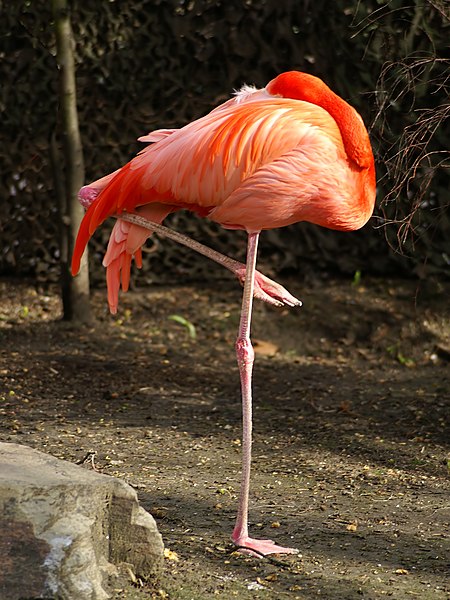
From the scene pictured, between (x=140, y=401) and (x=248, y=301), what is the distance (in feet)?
6.43

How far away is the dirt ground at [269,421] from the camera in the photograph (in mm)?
3250

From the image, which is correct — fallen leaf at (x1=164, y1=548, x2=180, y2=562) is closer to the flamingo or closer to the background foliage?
the flamingo

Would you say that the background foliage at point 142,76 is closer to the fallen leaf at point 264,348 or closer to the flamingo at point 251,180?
the fallen leaf at point 264,348

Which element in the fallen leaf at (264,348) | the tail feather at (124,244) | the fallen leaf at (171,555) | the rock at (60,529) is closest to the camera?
the rock at (60,529)

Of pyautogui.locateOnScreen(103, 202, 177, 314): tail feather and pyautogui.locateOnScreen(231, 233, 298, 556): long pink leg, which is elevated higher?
pyautogui.locateOnScreen(103, 202, 177, 314): tail feather

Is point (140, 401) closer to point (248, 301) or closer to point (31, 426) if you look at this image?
point (31, 426)

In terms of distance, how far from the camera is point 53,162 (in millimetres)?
6238

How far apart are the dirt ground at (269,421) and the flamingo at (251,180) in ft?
0.87

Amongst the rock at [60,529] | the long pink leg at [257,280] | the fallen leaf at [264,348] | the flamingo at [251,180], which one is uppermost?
the flamingo at [251,180]

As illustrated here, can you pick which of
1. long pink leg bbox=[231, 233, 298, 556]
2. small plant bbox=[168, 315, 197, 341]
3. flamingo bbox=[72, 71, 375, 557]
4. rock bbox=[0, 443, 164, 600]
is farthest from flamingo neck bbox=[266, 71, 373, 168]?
small plant bbox=[168, 315, 197, 341]

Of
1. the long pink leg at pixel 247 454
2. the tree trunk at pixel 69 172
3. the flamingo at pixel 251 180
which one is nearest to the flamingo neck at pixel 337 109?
the flamingo at pixel 251 180

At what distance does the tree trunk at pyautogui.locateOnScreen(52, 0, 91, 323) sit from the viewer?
5934 millimetres

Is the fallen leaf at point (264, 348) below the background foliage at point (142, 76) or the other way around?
below

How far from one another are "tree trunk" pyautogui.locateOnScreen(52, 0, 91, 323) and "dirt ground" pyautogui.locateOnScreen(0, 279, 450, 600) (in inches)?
7.8
